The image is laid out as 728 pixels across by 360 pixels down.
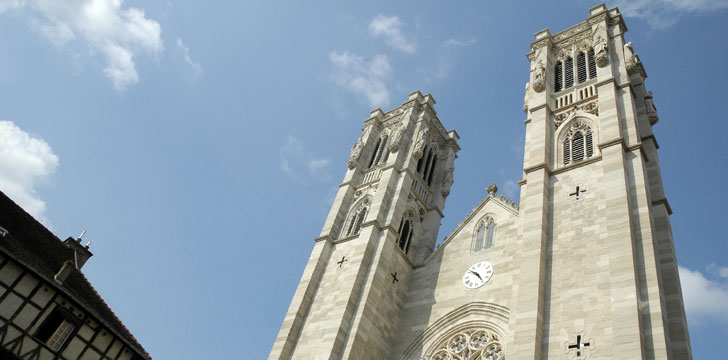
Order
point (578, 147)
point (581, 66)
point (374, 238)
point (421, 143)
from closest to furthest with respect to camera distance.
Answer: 1. point (578, 147)
2. point (374, 238)
3. point (581, 66)
4. point (421, 143)

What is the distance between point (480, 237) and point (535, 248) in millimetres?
6039

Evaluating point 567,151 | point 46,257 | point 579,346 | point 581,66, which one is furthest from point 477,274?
point 46,257

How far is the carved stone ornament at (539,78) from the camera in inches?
1062

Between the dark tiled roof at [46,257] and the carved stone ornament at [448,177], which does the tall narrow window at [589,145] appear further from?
the dark tiled roof at [46,257]

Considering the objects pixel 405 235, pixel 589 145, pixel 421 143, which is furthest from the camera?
pixel 421 143

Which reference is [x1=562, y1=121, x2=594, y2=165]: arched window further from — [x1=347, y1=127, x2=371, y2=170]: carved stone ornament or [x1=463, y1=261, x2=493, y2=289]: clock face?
[x1=347, y1=127, x2=371, y2=170]: carved stone ornament

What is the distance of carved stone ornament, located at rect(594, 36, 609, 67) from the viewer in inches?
992

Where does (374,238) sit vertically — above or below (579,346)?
above

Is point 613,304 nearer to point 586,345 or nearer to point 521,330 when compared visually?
point 586,345

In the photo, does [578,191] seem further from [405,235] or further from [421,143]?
[421,143]

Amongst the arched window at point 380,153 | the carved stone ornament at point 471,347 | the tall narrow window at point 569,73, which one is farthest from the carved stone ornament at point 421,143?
the carved stone ornament at point 471,347

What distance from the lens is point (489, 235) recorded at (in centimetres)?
2500

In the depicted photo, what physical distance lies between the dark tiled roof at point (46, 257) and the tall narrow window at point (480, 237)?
14081mm

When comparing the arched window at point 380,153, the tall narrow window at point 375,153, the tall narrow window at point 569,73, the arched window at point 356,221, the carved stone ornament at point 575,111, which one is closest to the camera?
the carved stone ornament at point 575,111
